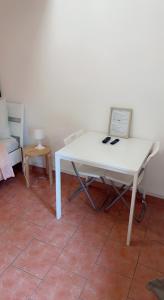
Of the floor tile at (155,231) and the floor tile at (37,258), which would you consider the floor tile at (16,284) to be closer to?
the floor tile at (37,258)

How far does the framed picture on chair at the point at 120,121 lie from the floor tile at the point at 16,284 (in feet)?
5.16

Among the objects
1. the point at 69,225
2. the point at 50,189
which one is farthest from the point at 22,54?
the point at 69,225

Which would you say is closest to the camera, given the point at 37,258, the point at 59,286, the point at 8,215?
the point at 59,286

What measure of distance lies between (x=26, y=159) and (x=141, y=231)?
148 cm

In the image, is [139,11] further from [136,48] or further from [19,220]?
[19,220]

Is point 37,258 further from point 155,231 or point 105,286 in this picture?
point 155,231

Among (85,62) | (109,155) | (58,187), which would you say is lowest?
(58,187)

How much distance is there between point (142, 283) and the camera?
1.62 metres

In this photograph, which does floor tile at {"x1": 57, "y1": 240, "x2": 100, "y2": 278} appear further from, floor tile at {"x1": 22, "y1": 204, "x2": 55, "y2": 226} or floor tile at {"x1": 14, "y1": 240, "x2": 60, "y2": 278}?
floor tile at {"x1": 22, "y1": 204, "x2": 55, "y2": 226}

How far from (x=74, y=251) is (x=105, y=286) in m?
0.38

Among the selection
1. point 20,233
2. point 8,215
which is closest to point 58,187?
point 20,233

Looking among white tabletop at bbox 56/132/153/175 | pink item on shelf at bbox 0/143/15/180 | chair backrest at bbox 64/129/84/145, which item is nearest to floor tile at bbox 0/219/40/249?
pink item on shelf at bbox 0/143/15/180

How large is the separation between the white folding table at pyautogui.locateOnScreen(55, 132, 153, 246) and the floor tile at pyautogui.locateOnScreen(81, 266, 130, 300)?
36cm

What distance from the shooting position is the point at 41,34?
8.38 feet
